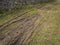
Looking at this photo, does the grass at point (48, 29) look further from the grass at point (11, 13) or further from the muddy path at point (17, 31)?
the grass at point (11, 13)

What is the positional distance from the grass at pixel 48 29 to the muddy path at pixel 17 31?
0.33 m

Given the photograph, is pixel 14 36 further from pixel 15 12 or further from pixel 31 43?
pixel 15 12

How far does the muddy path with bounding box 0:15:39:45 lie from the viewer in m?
4.78

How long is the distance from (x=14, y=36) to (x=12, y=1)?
6.44 feet

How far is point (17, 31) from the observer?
5.17 meters

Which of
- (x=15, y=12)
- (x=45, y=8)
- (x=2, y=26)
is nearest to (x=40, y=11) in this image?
(x=45, y=8)

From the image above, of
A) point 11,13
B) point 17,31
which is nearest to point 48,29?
point 17,31

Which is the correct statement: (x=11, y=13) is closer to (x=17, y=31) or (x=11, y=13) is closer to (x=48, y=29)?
(x=17, y=31)

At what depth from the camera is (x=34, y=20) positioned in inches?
227

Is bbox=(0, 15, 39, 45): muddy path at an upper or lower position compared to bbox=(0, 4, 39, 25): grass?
lower

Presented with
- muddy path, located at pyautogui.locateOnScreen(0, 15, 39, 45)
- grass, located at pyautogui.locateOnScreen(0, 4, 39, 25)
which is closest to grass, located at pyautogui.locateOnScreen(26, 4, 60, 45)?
muddy path, located at pyautogui.locateOnScreen(0, 15, 39, 45)

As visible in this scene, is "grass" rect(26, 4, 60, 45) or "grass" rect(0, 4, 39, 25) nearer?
"grass" rect(26, 4, 60, 45)

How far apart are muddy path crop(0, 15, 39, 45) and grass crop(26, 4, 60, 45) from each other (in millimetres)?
333

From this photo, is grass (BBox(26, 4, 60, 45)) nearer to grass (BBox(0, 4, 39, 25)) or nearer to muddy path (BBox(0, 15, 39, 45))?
muddy path (BBox(0, 15, 39, 45))
